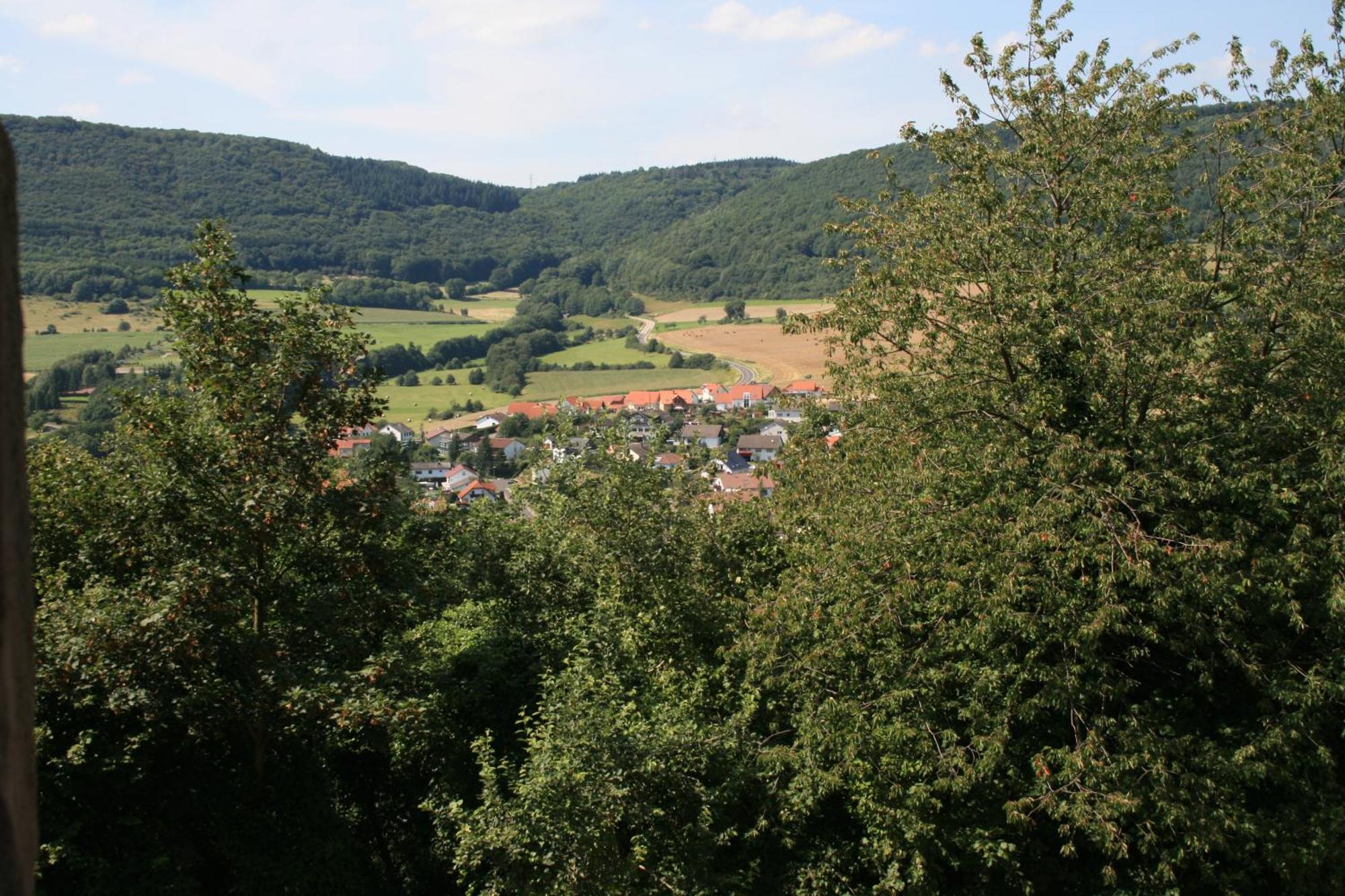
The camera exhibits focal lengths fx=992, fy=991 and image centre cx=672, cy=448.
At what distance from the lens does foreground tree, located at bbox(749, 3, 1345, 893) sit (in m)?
9.62

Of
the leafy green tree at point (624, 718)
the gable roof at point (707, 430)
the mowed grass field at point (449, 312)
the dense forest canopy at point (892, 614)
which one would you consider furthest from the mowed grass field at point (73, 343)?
the dense forest canopy at point (892, 614)

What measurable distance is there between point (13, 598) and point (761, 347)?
8839 cm

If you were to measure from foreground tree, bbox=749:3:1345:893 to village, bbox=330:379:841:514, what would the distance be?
104 inches

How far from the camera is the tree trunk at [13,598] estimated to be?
6.40ft

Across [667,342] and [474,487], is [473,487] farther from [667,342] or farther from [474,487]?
[667,342]

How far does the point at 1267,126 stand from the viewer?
40.2 ft

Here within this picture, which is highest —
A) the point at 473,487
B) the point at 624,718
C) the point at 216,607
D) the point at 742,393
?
the point at 216,607

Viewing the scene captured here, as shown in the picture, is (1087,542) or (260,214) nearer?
(1087,542)

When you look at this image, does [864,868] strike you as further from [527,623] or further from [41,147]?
[41,147]

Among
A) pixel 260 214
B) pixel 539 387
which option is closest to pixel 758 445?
pixel 539 387

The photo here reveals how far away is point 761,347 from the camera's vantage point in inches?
3519

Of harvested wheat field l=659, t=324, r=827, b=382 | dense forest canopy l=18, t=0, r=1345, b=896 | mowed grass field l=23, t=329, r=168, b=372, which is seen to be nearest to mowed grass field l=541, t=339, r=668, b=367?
harvested wheat field l=659, t=324, r=827, b=382

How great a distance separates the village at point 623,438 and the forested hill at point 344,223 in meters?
32.8

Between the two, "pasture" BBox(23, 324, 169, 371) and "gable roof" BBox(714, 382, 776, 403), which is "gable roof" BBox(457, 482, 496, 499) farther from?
"pasture" BBox(23, 324, 169, 371)
